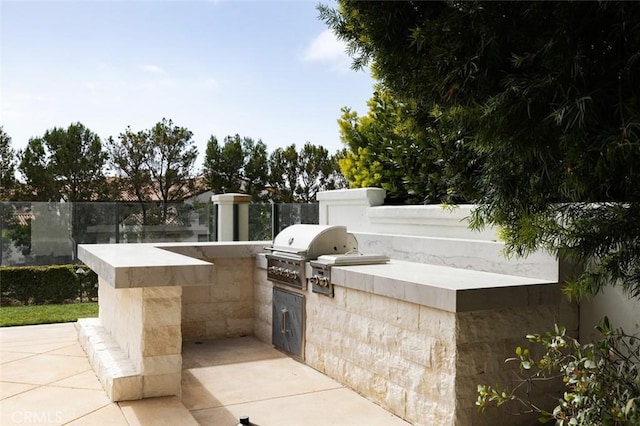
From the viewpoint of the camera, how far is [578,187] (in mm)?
2004

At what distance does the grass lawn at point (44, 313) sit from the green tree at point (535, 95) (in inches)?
245

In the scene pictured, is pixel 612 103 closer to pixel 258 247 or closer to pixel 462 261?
pixel 462 261

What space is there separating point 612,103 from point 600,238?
69cm

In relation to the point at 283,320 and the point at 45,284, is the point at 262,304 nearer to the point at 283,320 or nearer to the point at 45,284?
the point at 283,320

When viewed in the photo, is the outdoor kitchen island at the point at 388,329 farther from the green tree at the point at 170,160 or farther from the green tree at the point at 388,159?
the green tree at the point at 170,160

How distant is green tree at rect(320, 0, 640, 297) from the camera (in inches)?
67.0

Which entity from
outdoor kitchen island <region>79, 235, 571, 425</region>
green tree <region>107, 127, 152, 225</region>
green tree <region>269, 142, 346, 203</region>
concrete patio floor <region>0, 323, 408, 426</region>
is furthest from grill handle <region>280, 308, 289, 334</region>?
green tree <region>269, 142, 346, 203</region>

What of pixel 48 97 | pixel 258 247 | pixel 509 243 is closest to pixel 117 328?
pixel 258 247

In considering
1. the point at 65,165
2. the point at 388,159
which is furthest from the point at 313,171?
the point at 388,159

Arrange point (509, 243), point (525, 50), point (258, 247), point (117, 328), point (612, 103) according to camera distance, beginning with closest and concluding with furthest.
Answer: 1. point (612, 103)
2. point (525, 50)
3. point (509, 243)
4. point (117, 328)
5. point (258, 247)

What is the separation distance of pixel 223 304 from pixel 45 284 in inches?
179

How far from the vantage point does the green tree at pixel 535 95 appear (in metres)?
1.70

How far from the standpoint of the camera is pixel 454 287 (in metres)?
3.51

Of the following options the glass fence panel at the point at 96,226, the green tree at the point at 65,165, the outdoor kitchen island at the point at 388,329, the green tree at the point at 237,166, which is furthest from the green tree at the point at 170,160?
the outdoor kitchen island at the point at 388,329
